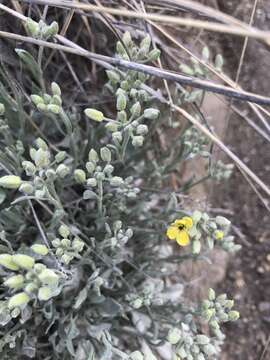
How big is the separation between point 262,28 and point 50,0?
1.24 metres

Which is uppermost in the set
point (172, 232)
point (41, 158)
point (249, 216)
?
point (41, 158)

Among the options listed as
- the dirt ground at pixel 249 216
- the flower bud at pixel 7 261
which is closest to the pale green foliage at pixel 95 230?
the flower bud at pixel 7 261

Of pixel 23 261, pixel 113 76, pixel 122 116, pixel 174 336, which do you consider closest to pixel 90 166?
pixel 122 116

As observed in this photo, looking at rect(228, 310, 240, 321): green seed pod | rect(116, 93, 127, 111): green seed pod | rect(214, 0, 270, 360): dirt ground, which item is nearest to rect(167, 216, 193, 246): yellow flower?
rect(228, 310, 240, 321): green seed pod

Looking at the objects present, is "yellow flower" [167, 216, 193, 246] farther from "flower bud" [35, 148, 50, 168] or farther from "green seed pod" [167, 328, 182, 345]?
"flower bud" [35, 148, 50, 168]

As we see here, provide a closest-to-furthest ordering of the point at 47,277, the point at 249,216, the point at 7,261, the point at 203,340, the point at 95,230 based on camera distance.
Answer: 1. the point at 47,277
2. the point at 7,261
3. the point at 203,340
4. the point at 95,230
5. the point at 249,216

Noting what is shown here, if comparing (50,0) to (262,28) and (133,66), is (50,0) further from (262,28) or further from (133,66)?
(262,28)

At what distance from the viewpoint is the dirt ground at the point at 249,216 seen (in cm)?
240

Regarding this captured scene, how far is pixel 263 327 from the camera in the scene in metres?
2.42

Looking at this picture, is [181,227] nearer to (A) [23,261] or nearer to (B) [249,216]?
(A) [23,261]

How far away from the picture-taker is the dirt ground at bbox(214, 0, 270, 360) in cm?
240

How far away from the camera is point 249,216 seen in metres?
2.55

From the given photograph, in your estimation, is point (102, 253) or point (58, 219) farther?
point (102, 253)

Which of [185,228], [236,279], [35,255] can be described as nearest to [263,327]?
[236,279]
